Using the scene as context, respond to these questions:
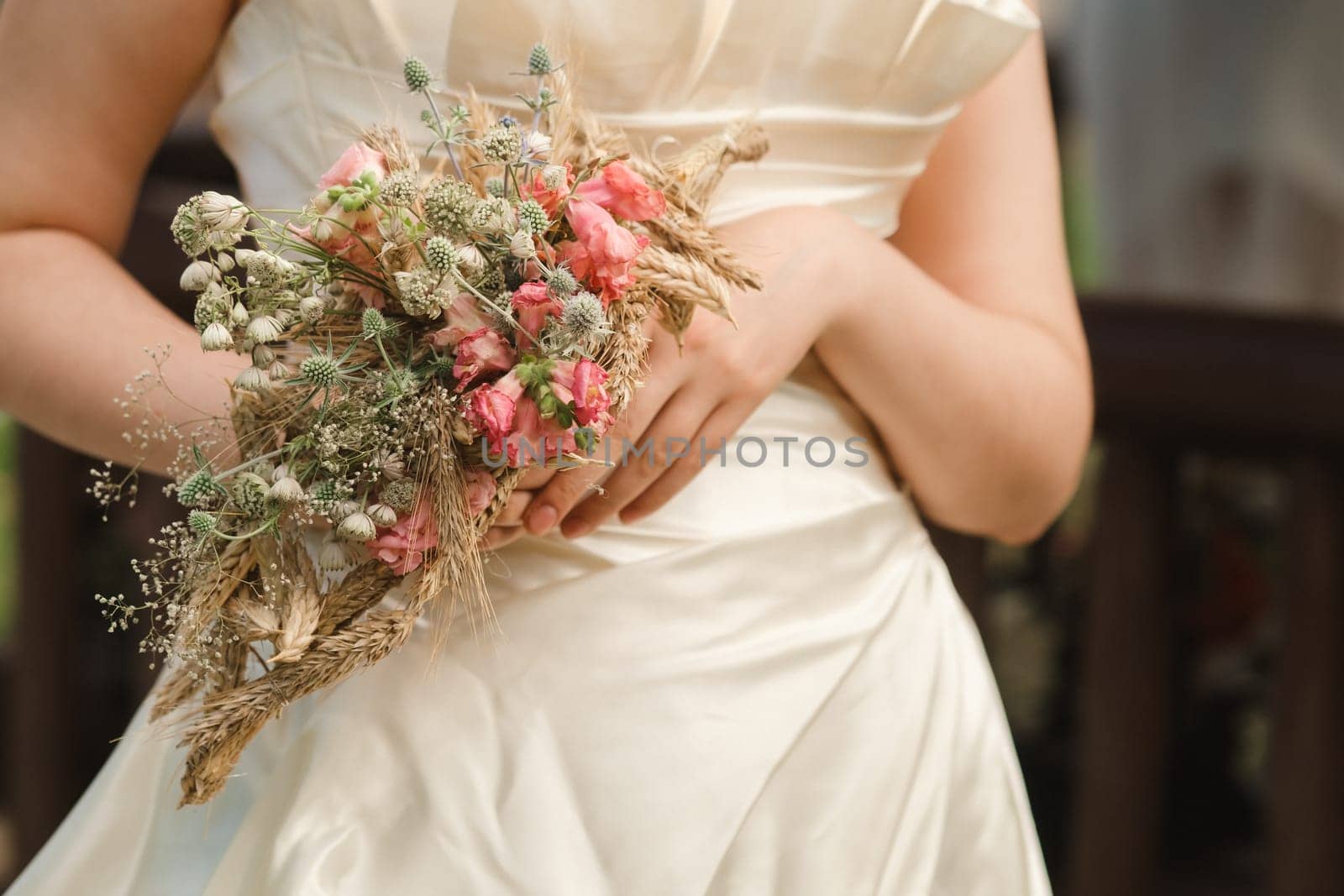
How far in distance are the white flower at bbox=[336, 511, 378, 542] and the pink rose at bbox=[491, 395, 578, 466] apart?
3.1 inches

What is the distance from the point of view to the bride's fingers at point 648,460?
33.1 inches

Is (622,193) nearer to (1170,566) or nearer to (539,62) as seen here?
(539,62)

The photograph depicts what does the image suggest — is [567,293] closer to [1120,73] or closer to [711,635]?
[711,635]

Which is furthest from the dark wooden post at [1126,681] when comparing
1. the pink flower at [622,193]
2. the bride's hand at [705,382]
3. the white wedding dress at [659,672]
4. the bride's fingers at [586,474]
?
the pink flower at [622,193]

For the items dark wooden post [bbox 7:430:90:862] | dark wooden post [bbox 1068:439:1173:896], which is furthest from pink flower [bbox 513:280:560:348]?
dark wooden post [bbox 7:430:90:862]

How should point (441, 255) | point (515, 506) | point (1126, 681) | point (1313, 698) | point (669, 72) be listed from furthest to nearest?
point (1126, 681) → point (1313, 698) → point (669, 72) → point (515, 506) → point (441, 255)

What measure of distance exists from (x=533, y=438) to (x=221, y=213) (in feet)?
0.66

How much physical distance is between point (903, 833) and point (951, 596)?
0.75ft

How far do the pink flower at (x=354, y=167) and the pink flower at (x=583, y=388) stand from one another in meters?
0.15

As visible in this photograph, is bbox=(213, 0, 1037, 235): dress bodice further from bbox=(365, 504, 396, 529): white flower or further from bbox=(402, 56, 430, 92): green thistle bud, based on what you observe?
bbox=(365, 504, 396, 529): white flower

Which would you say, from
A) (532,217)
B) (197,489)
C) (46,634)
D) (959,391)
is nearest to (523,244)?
(532,217)

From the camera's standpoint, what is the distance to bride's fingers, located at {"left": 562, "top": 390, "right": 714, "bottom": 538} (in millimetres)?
840

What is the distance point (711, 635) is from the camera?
2.96 feet

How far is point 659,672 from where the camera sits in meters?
0.87
